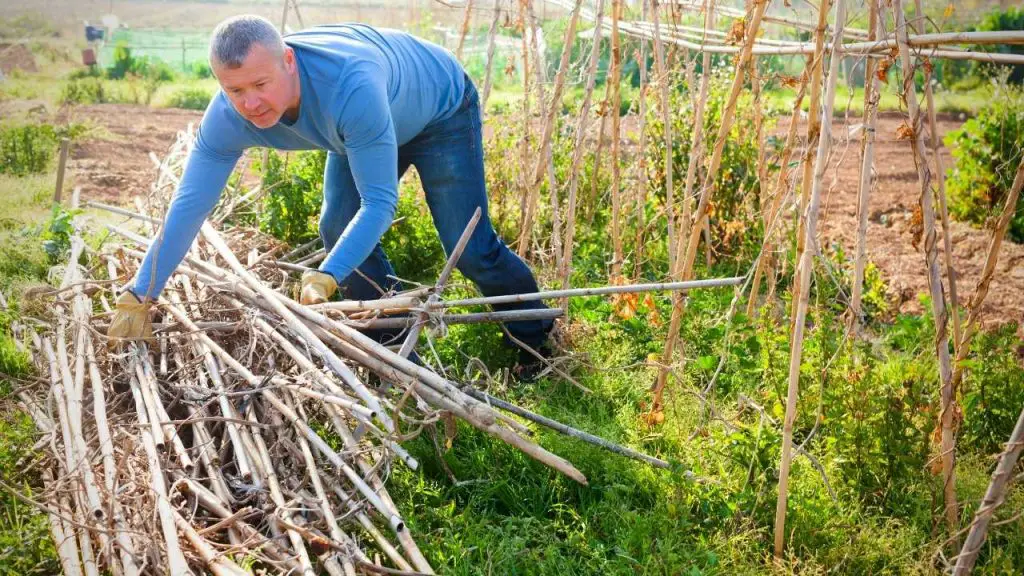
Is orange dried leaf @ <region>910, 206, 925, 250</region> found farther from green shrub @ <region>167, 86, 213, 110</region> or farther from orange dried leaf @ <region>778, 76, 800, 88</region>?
green shrub @ <region>167, 86, 213, 110</region>

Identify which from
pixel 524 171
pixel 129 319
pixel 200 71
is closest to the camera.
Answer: pixel 129 319

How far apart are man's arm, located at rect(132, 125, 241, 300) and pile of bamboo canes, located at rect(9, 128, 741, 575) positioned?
22 centimetres

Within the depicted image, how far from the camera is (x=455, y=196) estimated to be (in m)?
3.34

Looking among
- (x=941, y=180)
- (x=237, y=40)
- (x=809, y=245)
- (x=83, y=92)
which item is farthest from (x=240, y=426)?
(x=83, y=92)

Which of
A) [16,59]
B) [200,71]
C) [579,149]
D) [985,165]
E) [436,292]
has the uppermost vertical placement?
[16,59]

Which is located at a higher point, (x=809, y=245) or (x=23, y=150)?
(x=809, y=245)

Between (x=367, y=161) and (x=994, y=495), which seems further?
(x=367, y=161)

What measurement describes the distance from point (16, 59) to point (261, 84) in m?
13.4

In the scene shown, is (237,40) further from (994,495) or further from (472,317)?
(994,495)

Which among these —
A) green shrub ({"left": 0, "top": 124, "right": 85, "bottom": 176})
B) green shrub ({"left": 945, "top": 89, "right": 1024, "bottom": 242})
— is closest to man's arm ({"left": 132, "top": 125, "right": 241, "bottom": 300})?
green shrub ({"left": 0, "top": 124, "right": 85, "bottom": 176})

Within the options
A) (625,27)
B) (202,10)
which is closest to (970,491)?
(625,27)

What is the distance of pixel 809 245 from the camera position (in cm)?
223

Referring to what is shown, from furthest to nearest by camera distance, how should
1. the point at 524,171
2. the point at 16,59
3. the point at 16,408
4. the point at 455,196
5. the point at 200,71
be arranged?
the point at 200,71, the point at 16,59, the point at 524,171, the point at 455,196, the point at 16,408

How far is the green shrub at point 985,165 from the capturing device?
5.66m
